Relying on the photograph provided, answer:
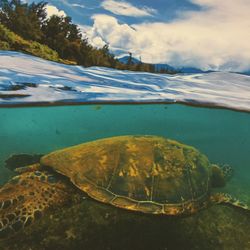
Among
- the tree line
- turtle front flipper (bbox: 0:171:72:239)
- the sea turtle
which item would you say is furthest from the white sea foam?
turtle front flipper (bbox: 0:171:72:239)

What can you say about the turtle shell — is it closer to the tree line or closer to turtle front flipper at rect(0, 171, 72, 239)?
turtle front flipper at rect(0, 171, 72, 239)

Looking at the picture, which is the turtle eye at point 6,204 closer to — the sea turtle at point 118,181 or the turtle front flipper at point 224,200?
the sea turtle at point 118,181

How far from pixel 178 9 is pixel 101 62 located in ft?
12.2

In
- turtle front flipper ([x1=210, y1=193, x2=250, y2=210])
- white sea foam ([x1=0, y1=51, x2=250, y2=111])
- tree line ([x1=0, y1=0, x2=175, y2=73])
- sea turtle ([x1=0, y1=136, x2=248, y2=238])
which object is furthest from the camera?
tree line ([x1=0, y1=0, x2=175, y2=73])

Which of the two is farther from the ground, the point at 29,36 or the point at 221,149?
the point at 29,36

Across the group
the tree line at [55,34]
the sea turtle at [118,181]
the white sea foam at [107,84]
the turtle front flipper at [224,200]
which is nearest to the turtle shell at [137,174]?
the sea turtle at [118,181]

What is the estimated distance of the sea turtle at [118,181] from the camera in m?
4.70

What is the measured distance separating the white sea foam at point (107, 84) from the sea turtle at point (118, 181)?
5.34 m

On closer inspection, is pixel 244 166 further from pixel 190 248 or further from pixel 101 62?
pixel 190 248

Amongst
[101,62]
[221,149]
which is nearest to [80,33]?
[101,62]

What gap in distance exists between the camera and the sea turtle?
185 inches

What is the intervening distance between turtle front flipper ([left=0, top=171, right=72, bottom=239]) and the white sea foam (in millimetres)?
6016

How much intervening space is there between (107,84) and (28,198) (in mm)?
7608

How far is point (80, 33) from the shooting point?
37.9 feet
